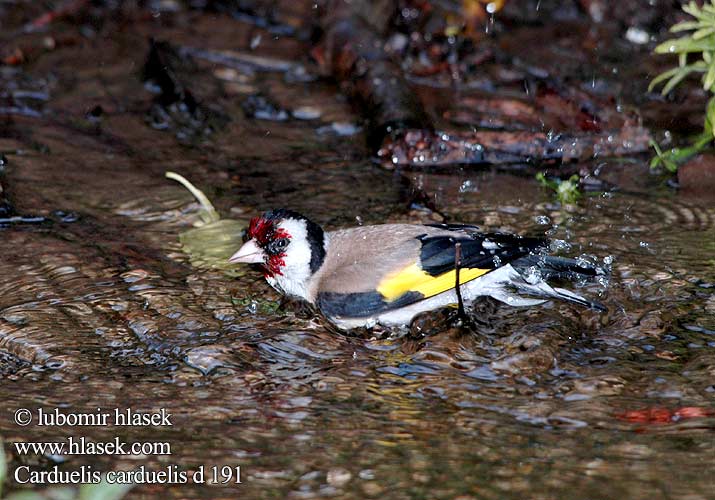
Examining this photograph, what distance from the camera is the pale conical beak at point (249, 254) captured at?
509 centimetres

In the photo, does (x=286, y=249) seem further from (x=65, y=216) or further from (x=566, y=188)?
(x=566, y=188)

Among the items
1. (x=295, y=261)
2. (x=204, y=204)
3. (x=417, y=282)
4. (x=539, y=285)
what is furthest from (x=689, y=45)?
(x=204, y=204)

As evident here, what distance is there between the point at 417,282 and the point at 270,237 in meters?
0.81

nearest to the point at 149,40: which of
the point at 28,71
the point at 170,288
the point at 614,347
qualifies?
the point at 28,71

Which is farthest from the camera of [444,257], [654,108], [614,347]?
[654,108]

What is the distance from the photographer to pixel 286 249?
5.08 metres

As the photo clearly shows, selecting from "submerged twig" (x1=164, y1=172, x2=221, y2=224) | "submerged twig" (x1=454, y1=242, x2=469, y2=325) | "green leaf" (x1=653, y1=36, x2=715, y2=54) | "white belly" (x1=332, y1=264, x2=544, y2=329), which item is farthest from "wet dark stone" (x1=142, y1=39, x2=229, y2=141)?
"green leaf" (x1=653, y1=36, x2=715, y2=54)

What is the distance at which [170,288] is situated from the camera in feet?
16.3

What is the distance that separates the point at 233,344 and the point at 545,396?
1347 mm

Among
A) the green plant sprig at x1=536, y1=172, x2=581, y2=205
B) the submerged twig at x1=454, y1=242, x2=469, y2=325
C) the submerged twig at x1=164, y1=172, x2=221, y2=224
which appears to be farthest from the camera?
the green plant sprig at x1=536, y1=172, x2=581, y2=205

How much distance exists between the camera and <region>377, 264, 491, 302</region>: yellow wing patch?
4.76 metres

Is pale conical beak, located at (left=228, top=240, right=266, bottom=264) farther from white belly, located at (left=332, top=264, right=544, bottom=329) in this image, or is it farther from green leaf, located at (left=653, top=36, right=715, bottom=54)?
green leaf, located at (left=653, top=36, right=715, bottom=54)

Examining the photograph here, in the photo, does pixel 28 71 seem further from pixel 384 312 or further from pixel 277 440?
pixel 277 440

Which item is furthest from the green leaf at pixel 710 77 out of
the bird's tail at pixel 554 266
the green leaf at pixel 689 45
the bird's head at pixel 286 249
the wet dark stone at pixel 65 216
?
the wet dark stone at pixel 65 216
